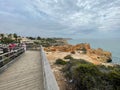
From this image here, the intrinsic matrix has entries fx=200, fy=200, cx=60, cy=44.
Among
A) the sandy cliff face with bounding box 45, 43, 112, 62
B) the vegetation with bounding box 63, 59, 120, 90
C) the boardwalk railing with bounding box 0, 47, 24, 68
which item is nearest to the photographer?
the boardwalk railing with bounding box 0, 47, 24, 68

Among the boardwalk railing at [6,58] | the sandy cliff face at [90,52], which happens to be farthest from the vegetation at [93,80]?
the sandy cliff face at [90,52]

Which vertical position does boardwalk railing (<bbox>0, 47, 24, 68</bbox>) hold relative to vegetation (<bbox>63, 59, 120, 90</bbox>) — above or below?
above

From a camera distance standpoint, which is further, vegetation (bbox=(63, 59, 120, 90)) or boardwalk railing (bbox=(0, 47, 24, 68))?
vegetation (bbox=(63, 59, 120, 90))

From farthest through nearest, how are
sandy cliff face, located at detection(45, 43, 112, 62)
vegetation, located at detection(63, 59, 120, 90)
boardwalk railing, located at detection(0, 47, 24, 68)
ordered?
1. sandy cliff face, located at detection(45, 43, 112, 62)
2. vegetation, located at detection(63, 59, 120, 90)
3. boardwalk railing, located at detection(0, 47, 24, 68)

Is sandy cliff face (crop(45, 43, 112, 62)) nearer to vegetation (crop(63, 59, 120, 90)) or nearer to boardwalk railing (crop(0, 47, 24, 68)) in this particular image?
boardwalk railing (crop(0, 47, 24, 68))

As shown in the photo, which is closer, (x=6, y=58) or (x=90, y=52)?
(x=6, y=58)

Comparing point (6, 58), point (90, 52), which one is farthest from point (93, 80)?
point (90, 52)

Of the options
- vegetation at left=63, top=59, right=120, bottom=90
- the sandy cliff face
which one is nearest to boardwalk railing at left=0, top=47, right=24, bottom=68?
vegetation at left=63, top=59, right=120, bottom=90

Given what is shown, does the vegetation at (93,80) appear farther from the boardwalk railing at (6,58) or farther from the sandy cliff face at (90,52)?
the sandy cliff face at (90,52)

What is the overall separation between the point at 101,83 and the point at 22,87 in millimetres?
6155

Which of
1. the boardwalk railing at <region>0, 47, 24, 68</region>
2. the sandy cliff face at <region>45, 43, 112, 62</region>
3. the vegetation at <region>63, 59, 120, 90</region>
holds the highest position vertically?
the boardwalk railing at <region>0, 47, 24, 68</region>

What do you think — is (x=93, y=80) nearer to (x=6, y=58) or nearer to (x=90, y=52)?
(x=6, y=58)

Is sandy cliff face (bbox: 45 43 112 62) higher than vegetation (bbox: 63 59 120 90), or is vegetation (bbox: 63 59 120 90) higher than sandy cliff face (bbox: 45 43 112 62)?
Result: vegetation (bbox: 63 59 120 90)

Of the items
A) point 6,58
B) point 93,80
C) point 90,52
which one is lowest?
point 90,52
